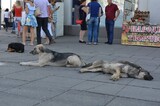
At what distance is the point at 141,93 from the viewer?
6.52m

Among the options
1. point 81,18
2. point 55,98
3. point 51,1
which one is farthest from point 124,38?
point 55,98

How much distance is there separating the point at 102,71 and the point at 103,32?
9.95 metres

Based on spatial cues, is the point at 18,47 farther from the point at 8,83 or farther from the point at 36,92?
the point at 36,92

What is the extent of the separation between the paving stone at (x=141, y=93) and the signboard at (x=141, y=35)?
8.26 meters

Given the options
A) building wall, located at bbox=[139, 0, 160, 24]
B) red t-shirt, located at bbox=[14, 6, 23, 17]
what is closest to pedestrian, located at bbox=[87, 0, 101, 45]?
building wall, located at bbox=[139, 0, 160, 24]

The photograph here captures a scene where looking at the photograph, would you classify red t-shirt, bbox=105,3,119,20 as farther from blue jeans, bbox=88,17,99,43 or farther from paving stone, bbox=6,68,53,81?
paving stone, bbox=6,68,53,81

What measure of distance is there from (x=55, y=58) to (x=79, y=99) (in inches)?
128

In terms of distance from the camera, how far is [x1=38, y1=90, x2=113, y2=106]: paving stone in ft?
18.5

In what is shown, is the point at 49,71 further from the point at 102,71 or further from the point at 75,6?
the point at 75,6

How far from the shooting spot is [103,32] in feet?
59.6

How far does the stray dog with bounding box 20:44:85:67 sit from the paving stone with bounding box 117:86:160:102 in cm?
232

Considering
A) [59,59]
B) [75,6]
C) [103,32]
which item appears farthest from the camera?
[75,6]

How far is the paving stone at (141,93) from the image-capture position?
20.4ft

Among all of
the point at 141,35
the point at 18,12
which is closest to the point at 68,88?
the point at 141,35
